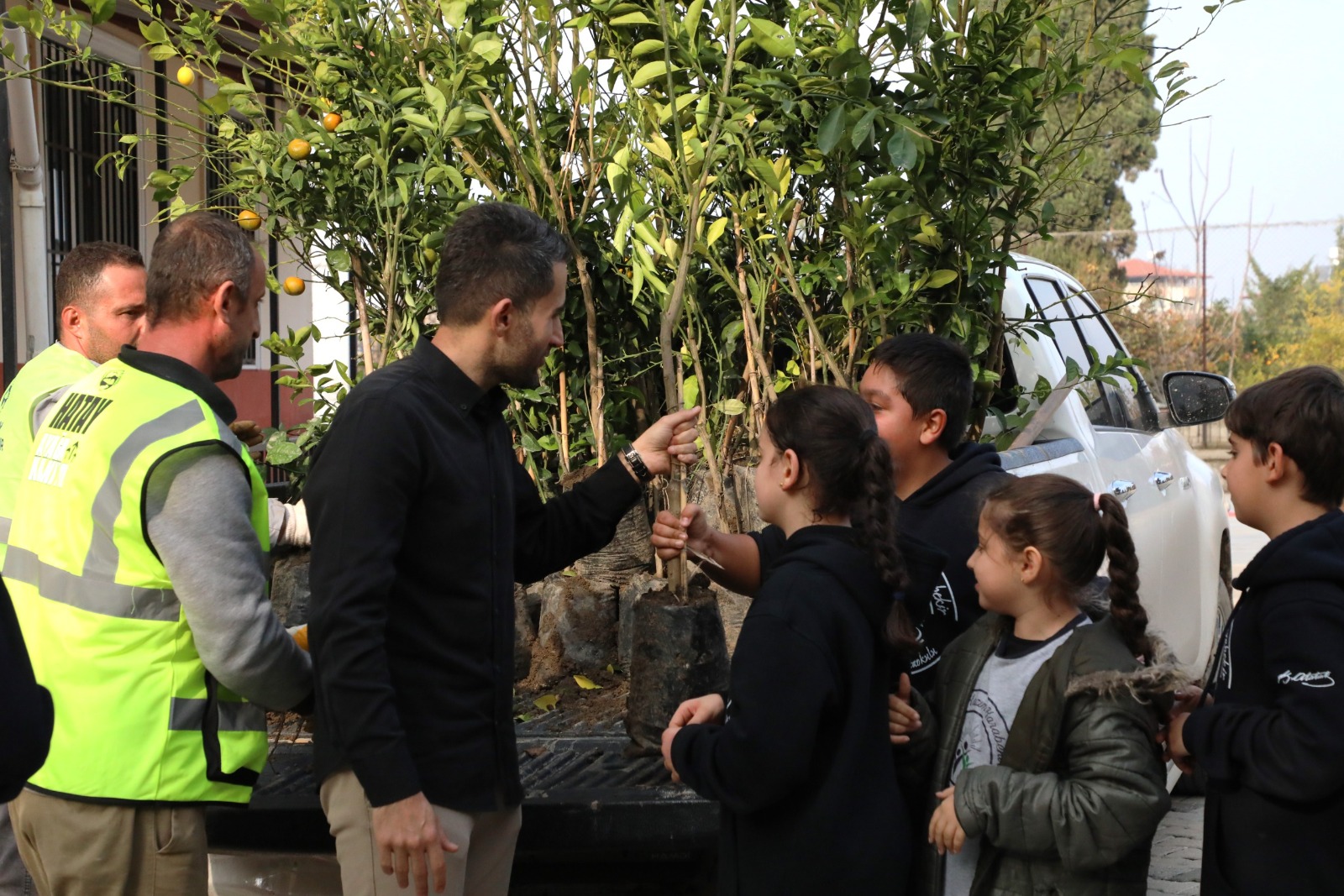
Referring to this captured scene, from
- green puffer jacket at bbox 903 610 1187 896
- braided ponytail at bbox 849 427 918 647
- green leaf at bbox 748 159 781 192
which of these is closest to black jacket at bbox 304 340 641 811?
braided ponytail at bbox 849 427 918 647

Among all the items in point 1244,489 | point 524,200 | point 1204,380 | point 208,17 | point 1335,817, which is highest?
point 208,17

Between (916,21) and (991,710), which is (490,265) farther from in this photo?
(916,21)

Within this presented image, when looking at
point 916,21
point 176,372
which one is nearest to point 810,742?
point 176,372

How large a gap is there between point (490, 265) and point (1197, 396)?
3.99 m

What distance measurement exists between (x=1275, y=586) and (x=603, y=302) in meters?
2.70

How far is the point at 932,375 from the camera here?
300 centimetres

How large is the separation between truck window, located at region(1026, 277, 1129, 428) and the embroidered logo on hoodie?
2918 mm

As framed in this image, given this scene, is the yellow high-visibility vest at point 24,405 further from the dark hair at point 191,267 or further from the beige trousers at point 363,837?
the beige trousers at point 363,837

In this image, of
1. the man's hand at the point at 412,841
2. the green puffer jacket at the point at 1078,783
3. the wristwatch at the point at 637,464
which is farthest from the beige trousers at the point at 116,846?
the green puffer jacket at the point at 1078,783

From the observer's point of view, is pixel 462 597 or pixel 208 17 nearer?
pixel 462 597

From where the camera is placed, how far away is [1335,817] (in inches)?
90.0

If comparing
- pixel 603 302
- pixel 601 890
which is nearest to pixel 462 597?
pixel 601 890

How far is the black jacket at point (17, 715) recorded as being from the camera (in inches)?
58.6

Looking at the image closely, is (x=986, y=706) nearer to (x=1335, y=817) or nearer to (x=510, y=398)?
(x=1335, y=817)
